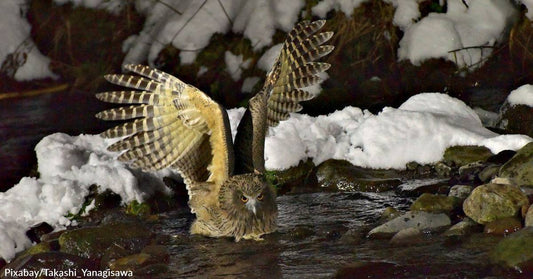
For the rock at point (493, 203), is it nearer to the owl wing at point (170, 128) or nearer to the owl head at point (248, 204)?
the owl head at point (248, 204)

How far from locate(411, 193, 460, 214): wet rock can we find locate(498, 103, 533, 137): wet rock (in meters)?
2.15

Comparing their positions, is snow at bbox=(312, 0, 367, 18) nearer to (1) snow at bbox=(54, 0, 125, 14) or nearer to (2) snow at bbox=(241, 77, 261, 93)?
(2) snow at bbox=(241, 77, 261, 93)

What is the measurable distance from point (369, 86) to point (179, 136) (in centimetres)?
411

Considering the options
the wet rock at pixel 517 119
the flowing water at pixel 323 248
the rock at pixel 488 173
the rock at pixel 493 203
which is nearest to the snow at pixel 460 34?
the wet rock at pixel 517 119

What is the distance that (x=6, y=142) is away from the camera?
863cm

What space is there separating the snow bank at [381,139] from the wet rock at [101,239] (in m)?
1.77

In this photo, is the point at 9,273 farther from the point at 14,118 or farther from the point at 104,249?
the point at 14,118

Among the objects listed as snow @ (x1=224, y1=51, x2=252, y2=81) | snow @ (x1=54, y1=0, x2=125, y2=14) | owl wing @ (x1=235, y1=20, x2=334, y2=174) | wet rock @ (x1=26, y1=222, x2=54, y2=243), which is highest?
snow @ (x1=54, y1=0, x2=125, y2=14)

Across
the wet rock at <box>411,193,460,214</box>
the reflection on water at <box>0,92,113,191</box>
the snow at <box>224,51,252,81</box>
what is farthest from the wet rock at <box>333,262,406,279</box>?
the snow at <box>224,51,252,81</box>

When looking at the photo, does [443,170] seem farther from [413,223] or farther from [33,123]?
[33,123]

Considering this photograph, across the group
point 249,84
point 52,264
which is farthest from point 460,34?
point 52,264

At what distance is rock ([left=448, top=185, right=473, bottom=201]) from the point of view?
698cm

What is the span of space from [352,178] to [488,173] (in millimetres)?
1210

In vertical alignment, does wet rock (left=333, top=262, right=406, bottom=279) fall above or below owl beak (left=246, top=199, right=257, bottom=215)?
below
